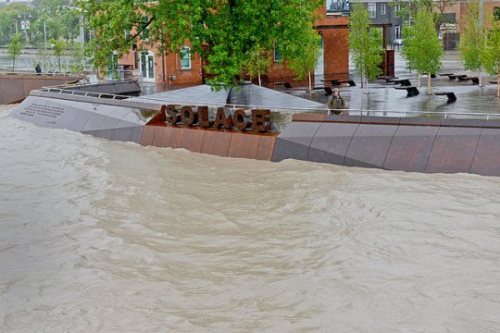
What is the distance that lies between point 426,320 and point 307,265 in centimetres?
383

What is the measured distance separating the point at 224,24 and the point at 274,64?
A: 2193 centimetres

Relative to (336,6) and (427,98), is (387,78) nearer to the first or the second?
(336,6)

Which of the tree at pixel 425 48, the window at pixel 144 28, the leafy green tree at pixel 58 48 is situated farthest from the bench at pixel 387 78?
the leafy green tree at pixel 58 48

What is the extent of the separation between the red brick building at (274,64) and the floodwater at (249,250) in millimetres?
25726

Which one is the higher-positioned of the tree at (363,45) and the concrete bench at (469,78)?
the tree at (363,45)

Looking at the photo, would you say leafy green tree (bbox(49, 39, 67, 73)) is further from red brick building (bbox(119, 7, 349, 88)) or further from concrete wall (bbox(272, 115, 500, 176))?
concrete wall (bbox(272, 115, 500, 176))

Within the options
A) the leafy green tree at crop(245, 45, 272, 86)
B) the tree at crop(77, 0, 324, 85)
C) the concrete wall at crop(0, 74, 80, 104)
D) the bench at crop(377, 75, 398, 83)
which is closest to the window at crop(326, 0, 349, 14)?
the bench at crop(377, 75, 398, 83)

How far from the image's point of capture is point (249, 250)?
19438 mm

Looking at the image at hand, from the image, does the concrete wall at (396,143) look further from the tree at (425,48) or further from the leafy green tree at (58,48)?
the leafy green tree at (58,48)

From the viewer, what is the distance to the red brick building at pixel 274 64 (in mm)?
54625

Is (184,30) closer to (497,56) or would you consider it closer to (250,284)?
(497,56)

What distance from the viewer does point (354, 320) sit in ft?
50.0

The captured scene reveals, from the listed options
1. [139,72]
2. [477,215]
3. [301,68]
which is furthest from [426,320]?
[139,72]

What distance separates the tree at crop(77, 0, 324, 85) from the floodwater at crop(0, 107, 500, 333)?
7086 mm
